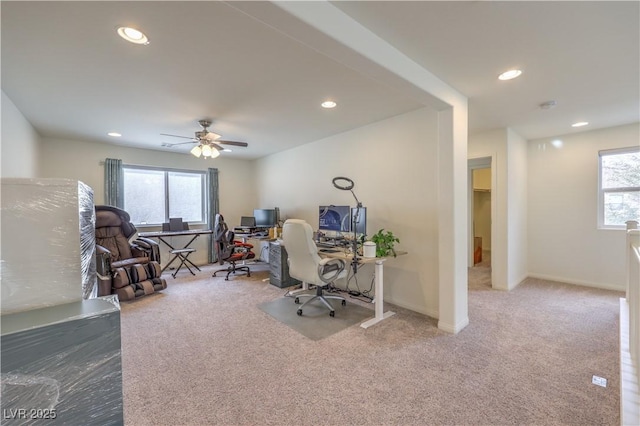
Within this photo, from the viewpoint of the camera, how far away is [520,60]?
220 centimetres

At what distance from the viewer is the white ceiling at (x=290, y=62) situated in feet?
5.45

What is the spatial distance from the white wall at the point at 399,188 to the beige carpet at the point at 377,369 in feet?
1.42

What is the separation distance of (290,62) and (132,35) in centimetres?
112

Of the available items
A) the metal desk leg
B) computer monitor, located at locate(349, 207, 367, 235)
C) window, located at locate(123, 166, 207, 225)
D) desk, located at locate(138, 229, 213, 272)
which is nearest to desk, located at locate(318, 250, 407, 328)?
the metal desk leg

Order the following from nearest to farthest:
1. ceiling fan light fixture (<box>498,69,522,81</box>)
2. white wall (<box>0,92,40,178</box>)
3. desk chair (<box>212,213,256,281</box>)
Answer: ceiling fan light fixture (<box>498,69,522,81</box>), white wall (<box>0,92,40,178</box>), desk chair (<box>212,213,256,281</box>)

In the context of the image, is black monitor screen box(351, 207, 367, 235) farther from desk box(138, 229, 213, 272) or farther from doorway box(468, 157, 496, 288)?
desk box(138, 229, 213, 272)

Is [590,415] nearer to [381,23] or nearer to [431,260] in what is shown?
[431,260]

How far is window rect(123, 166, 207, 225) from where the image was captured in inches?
214

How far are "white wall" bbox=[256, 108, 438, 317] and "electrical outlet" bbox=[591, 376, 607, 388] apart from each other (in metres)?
1.37

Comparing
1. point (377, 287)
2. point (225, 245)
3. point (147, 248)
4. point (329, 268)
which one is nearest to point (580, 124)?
point (377, 287)

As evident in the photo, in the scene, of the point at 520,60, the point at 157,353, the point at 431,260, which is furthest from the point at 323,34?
the point at 157,353

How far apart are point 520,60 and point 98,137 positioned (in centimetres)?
→ 585

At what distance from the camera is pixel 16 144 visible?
3.17m

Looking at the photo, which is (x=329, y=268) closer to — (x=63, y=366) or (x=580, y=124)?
(x=63, y=366)
